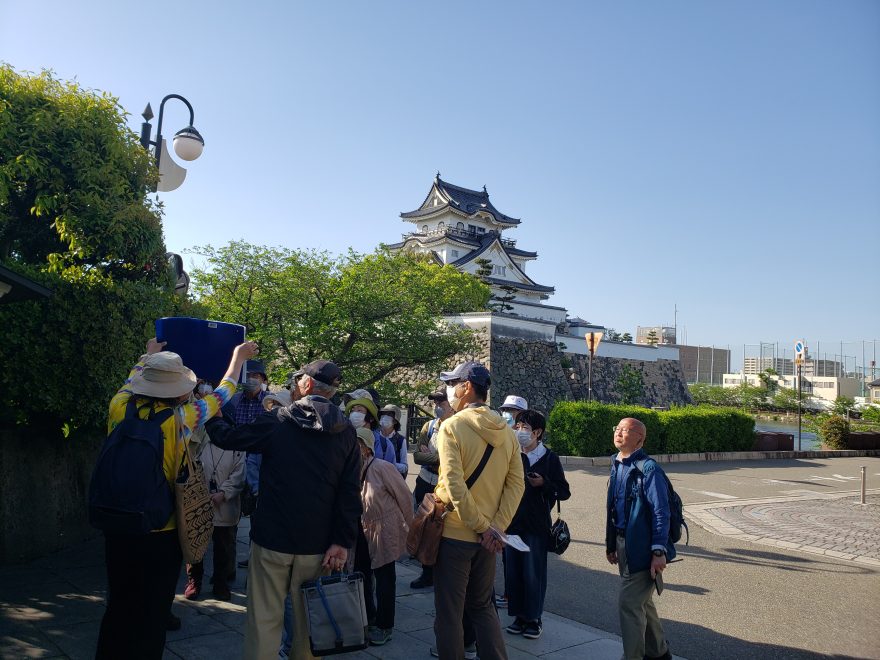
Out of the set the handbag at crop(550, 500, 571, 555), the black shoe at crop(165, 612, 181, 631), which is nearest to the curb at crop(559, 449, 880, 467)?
the handbag at crop(550, 500, 571, 555)

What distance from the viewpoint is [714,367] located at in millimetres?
109875

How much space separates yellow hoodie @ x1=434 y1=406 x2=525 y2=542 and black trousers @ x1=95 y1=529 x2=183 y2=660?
1.44 m

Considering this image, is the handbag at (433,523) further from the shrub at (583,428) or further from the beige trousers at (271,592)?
the shrub at (583,428)

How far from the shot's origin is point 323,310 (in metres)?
14.7

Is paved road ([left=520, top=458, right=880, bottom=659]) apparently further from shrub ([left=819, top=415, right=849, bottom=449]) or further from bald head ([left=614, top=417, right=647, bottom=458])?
shrub ([left=819, top=415, right=849, bottom=449])

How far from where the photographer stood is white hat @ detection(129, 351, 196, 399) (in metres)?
3.12

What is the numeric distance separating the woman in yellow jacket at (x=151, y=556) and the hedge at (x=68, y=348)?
9.90 ft

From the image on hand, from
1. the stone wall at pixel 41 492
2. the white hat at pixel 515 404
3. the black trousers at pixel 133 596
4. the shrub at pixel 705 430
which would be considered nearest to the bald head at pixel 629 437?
the white hat at pixel 515 404

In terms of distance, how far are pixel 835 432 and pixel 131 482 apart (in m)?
24.9

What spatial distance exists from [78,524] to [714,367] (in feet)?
378

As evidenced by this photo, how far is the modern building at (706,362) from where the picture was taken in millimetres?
106250

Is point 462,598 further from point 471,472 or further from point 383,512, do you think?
point 383,512

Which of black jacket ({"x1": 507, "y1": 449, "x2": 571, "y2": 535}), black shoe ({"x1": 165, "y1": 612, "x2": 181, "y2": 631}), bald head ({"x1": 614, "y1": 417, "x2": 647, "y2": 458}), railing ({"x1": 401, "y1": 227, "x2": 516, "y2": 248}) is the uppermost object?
railing ({"x1": 401, "y1": 227, "x2": 516, "y2": 248})

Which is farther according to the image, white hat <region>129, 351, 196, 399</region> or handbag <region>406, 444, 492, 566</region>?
handbag <region>406, 444, 492, 566</region>
